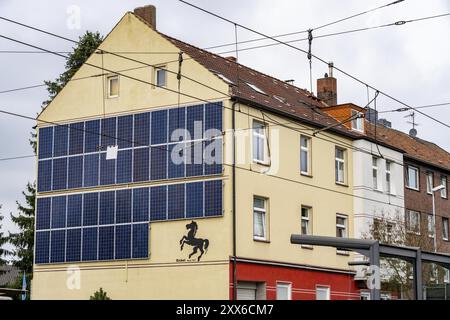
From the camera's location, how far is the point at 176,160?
33.6 meters

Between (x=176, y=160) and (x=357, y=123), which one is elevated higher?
(x=357, y=123)

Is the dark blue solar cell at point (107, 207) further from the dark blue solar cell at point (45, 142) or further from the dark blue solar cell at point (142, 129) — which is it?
the dark blue solar cell at point (45, 142)

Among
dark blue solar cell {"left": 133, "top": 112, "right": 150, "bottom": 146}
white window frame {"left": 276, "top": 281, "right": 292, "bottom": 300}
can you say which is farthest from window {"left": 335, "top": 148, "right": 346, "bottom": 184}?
dark blue solar cell {"left": 133, "top": 112, "right": 150, "bottom": 146}

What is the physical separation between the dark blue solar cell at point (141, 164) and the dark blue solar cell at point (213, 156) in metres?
2.82

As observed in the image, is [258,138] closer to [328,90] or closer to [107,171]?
[107,171]

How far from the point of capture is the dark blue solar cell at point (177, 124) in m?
33.6

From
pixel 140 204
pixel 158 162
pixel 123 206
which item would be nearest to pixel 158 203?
pixel 140 204

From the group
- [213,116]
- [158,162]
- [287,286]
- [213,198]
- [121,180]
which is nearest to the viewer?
[213,198]

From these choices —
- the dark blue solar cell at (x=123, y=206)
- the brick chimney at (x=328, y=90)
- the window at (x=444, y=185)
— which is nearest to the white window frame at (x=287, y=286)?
the dark blue solar cell at (x=123, y=206)

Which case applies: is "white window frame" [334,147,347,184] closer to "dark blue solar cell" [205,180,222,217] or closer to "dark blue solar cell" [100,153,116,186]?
"dark blue solar cell" [205,180,222,217]

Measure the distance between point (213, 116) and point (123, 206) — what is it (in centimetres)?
533

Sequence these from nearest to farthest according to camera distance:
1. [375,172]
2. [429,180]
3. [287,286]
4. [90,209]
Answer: [287,286] → [90,209] → [375,172] → [429,180]

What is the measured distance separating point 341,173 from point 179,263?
10126mm
